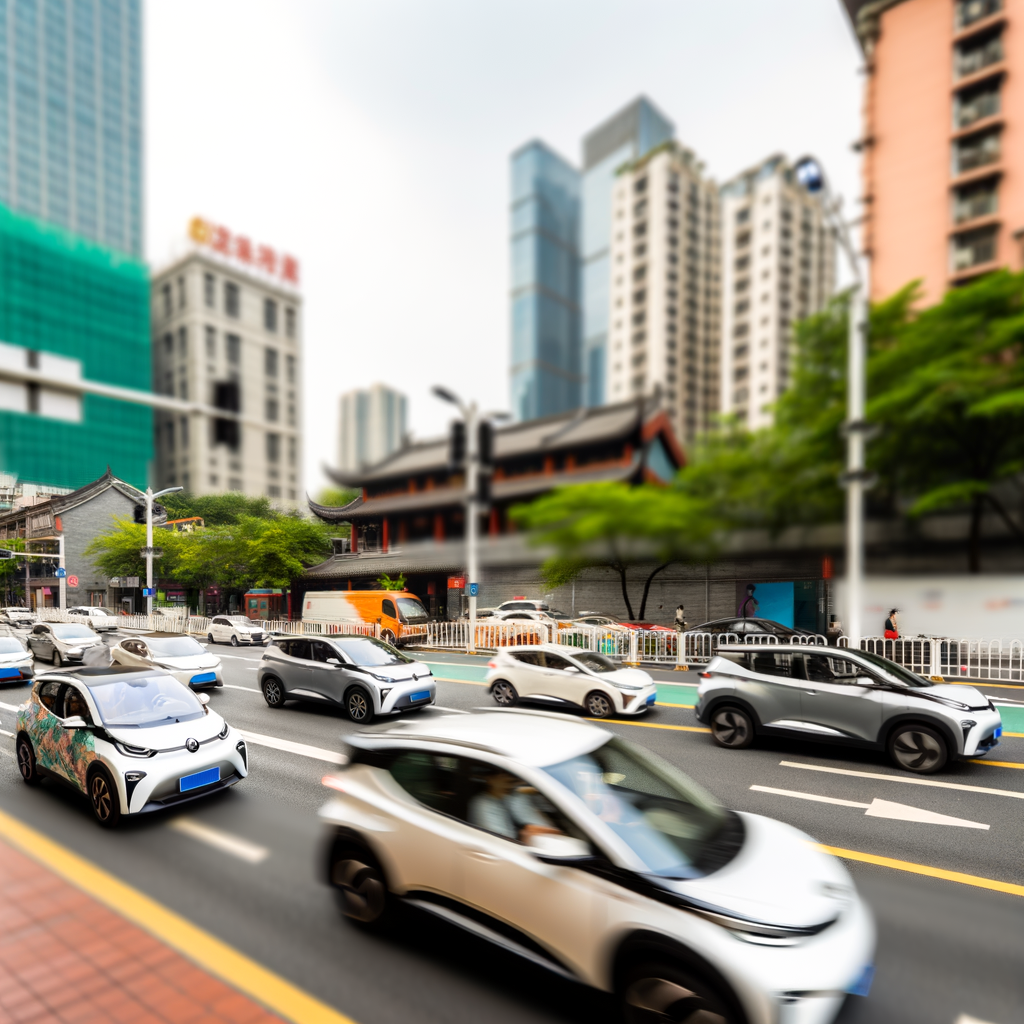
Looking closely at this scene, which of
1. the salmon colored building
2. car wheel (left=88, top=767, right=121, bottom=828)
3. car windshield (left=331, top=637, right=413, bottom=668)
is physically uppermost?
the salmon colored building

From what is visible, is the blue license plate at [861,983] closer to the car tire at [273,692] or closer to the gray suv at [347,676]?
the gray suv at [347,676]

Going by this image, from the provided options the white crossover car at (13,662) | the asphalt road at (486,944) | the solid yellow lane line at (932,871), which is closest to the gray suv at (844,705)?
the asphalt road at (486,944)

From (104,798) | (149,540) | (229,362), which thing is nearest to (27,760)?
(104,798)

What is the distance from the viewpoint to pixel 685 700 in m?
11.0

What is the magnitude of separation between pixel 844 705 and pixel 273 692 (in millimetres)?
9302

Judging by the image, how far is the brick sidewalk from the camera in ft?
9.43

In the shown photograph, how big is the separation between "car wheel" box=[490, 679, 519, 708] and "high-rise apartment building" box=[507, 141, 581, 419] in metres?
7.00

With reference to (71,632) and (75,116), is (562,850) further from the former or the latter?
(71,632)

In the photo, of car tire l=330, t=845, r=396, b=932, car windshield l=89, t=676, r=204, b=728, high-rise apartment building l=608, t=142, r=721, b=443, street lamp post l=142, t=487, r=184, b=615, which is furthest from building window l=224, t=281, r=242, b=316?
car windshield l=89, t=676, r=204, b=728

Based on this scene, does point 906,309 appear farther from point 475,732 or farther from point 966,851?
point 475,732

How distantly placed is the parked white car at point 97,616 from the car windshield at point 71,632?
338mm

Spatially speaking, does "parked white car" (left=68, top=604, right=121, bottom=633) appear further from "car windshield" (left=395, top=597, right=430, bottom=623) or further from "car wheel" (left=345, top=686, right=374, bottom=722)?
"car wheel" (left=345, top=686, right=374, bottom=722)

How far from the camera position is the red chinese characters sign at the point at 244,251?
163 inches

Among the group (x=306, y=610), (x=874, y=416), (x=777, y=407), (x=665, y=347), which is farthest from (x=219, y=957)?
(x=306, y=610)
